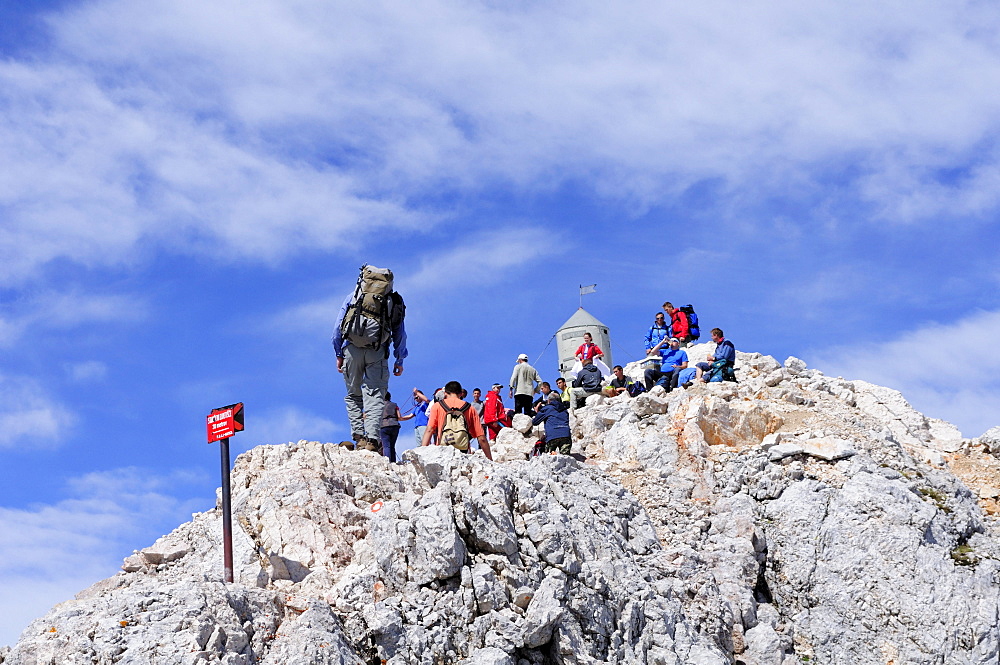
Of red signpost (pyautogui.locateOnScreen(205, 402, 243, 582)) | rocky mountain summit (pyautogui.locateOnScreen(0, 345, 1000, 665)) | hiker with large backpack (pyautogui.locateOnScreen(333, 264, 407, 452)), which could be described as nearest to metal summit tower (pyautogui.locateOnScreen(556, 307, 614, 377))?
rocky mountain summit (pyautogui.locateOnScreen(0, 345, 1000, 665))

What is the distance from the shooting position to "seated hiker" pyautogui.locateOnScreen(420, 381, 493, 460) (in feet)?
49.6

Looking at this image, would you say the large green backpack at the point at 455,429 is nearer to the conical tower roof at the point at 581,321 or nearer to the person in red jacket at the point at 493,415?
the person in red jacket at the point at 493,415

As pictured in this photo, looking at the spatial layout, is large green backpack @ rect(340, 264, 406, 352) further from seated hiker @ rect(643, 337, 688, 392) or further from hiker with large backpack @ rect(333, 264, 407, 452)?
seated hiker @ rect(643, 337, 688, 392)

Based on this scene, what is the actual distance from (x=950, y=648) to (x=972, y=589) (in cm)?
105

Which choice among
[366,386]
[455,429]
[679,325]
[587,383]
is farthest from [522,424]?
[679,325]

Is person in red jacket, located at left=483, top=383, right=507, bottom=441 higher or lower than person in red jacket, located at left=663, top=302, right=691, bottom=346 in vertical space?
lower

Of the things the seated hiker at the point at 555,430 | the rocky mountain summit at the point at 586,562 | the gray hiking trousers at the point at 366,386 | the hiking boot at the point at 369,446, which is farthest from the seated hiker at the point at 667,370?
the hiking boot at the point at 369,446

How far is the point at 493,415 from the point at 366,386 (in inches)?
228

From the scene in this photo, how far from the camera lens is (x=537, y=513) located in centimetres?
1272

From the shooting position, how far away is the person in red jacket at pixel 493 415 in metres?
21.5

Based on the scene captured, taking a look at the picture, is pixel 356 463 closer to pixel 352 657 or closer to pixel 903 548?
pixel 352 657

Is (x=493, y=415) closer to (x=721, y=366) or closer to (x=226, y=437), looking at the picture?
(x=721, y=366)

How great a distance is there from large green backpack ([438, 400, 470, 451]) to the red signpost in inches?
161

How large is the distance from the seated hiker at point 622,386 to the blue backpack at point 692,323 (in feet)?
12.3
